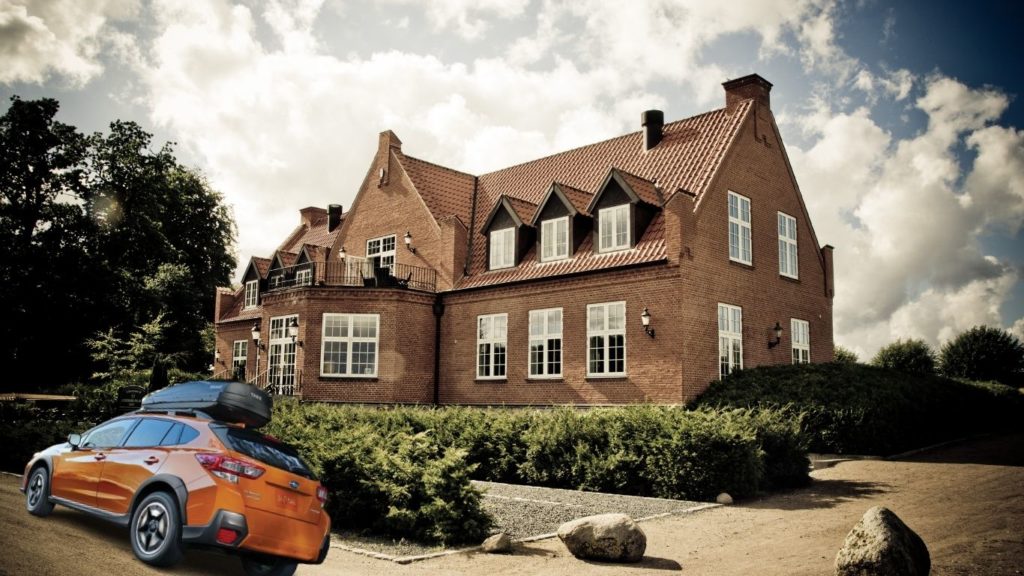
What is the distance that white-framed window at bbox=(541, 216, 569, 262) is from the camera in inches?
969

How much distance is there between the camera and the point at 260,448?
6699 mm

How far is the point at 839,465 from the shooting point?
17828 mm

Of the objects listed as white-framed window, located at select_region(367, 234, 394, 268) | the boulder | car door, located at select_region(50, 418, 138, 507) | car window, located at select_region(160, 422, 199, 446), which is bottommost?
the boulder

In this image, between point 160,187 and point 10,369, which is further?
point 160,187

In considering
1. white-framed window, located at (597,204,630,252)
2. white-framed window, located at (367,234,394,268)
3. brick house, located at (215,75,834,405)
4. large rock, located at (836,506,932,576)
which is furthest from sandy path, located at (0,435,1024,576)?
white-framed window, located at (367,234,394,268)

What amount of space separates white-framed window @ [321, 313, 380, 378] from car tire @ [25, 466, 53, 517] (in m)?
18.7

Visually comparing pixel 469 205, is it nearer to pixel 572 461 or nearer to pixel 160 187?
pixel 160 187

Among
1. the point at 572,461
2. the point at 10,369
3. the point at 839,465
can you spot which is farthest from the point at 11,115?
the point at 839,465

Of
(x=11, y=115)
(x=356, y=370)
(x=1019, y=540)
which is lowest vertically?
(x=1019, y=540)

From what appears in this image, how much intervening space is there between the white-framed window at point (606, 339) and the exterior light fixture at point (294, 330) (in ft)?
35.4

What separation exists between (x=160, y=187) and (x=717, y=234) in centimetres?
2580

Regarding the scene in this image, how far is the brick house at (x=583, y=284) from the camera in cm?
2181

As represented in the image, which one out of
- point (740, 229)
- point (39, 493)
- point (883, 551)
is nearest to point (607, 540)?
point (883, 551)

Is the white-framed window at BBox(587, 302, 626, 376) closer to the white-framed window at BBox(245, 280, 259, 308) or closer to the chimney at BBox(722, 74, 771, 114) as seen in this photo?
the chimney at BBox(722, 74, 771, 114)
